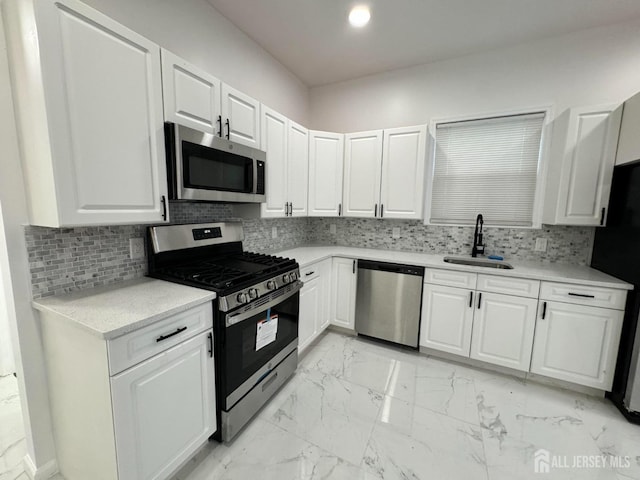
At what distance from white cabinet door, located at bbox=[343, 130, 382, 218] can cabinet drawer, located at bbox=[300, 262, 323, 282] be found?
31.6 inches

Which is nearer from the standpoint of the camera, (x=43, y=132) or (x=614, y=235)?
(x=43, y=132)

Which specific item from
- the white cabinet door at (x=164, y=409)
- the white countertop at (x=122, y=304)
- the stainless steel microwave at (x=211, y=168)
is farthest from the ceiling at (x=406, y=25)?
the white cabinet door at (x=164, y=409)

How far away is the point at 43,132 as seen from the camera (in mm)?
1085

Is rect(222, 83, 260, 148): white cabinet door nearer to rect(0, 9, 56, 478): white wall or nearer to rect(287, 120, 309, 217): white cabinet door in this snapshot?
rect(287, 120, 309, 217): white cabinet door

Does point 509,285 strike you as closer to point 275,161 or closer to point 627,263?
point 627,263

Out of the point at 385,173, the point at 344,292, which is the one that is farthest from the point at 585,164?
the point at 344,292

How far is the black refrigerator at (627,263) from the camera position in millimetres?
1799

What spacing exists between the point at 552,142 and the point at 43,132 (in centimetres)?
352

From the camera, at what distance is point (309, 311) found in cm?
249

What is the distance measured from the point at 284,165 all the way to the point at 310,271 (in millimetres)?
1010

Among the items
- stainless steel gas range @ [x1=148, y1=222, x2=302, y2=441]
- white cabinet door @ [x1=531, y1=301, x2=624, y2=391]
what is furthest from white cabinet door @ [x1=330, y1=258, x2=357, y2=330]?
white cabinet door @ [x1=531, y1=301, x2=624, y2=391]

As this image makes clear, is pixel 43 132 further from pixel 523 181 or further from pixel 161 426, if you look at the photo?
pixel 523 181

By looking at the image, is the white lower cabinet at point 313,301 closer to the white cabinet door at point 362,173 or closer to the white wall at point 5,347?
the white cabinet door at point 362,173

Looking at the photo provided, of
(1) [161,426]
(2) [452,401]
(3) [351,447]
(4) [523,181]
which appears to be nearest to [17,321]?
(1) [161,426]
